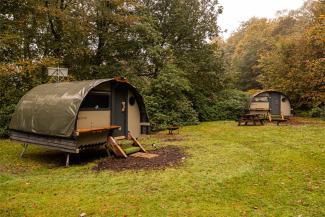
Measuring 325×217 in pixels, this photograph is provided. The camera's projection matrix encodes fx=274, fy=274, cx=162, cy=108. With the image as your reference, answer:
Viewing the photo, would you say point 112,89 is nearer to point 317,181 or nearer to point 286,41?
point 317,181

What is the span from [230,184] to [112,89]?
6.48 meters

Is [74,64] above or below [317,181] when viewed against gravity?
above

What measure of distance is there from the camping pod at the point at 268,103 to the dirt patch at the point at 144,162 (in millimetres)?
13892

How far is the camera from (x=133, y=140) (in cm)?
1133

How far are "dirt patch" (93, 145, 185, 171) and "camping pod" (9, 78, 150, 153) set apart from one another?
1049 millimetres

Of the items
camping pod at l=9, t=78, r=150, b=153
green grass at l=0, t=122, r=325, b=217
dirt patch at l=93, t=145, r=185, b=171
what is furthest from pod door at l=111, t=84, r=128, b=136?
dirt patch at l=93, t=145, r=185, b=171

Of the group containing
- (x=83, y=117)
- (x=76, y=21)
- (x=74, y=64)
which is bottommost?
(x=83, y=117)

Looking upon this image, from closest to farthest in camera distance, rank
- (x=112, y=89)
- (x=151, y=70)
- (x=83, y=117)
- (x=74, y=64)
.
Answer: (x=83, y=117) < (x=112, y=89) < (x=74, y=64) < (x=151, y=70)

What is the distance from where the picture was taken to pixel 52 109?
9.77 meters

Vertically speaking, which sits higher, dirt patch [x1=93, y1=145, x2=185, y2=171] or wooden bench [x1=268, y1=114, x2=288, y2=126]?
wooden bench [x1=268, y1=114, x2=288, y2=126]

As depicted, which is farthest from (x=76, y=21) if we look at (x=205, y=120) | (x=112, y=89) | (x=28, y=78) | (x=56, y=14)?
(x=205, y=120)

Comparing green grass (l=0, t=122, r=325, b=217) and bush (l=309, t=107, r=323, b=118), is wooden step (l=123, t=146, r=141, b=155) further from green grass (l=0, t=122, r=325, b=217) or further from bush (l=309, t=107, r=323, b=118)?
bush (l=309, t=107, r=323, b=118)

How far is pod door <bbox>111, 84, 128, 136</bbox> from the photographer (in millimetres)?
11438

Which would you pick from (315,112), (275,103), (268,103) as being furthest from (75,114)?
(315,112)
